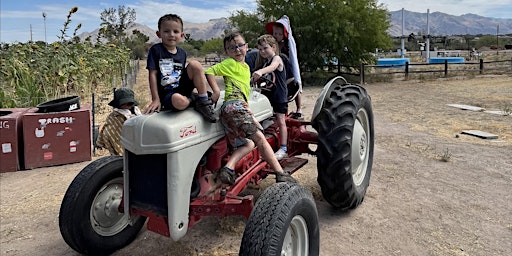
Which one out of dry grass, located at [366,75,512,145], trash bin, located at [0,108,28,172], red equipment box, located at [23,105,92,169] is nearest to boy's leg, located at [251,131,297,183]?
red equipment box, located at [23,105,92,169]

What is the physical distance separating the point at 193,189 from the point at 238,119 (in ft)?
1.94

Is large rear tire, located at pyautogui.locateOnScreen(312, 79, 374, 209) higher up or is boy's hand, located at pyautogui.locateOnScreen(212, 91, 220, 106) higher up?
boy's hand, located at pyautogui.locateOnScreen(212, 91, 220, 106)

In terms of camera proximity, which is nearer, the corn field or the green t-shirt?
the green t-shirt

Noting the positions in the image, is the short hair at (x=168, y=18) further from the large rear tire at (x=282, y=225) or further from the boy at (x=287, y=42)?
the boy at (x=287, y=42)

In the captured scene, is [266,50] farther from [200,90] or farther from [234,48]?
[200,90]

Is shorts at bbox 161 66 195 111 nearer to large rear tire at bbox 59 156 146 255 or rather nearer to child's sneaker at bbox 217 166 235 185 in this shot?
child's sneaker at bbox 217 166 235 185

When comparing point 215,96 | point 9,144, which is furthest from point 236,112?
point 9,144

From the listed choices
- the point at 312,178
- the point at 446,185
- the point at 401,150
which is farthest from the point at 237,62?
the point at 401,150

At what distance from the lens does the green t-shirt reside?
10.4 ft

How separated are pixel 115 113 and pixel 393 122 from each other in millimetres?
6011

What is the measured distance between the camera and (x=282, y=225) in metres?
2.49

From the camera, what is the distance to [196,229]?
3.80 meters

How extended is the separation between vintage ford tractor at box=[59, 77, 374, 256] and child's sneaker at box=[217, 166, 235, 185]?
0.20 feet

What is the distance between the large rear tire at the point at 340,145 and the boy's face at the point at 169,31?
5.10ft
